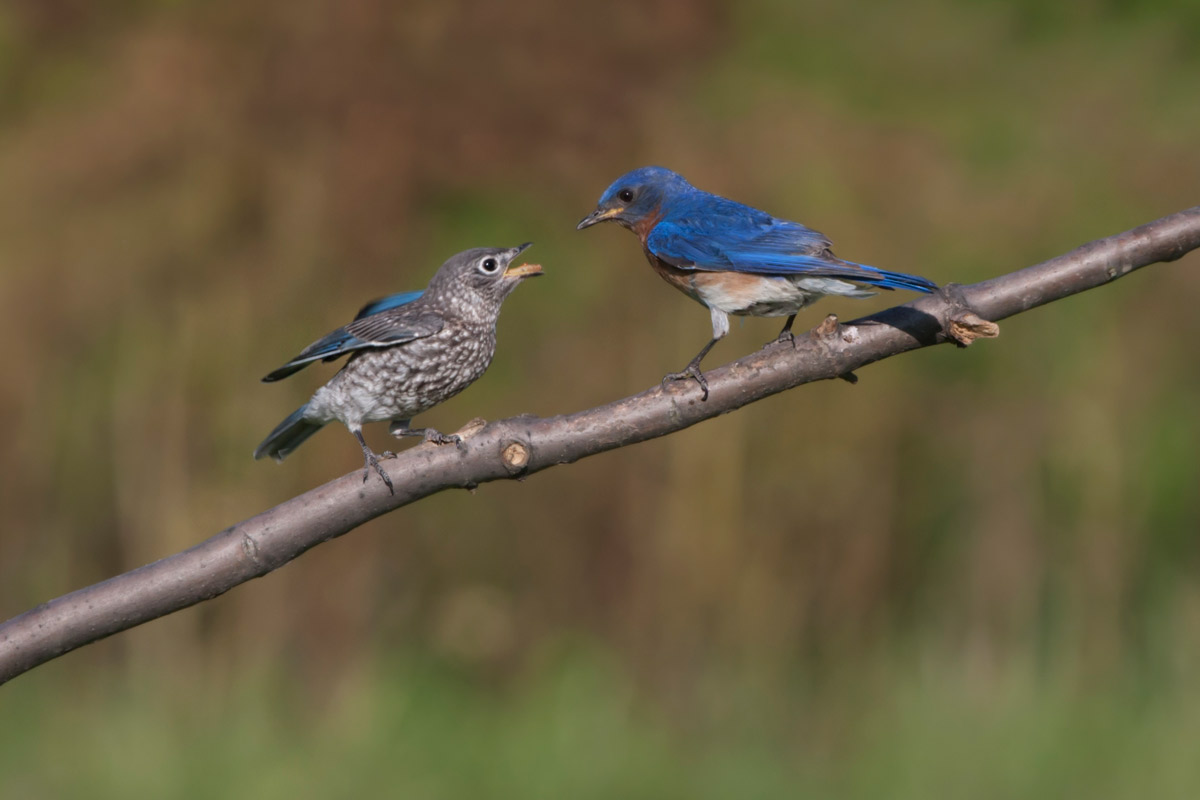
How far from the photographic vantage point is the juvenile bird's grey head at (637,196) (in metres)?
4.80

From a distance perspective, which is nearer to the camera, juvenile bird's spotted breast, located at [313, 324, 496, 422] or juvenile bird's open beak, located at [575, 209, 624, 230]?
juvenile bird's spotted breast, located at [313, 324, 496, 422]

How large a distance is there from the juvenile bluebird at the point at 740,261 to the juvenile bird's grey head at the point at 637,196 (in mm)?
64

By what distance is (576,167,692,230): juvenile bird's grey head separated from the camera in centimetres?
480

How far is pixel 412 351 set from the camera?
4434 mm

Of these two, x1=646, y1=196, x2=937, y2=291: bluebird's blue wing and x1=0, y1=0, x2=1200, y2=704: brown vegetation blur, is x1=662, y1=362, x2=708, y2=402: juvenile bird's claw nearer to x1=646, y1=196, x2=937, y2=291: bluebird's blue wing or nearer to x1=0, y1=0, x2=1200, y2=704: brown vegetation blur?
x1=646, y1=196, x2=937, y2=291: bluebird's blue wing

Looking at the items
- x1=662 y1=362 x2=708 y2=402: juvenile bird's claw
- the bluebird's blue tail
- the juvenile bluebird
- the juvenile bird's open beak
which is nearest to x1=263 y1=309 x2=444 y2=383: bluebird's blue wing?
the juvenile bird's open beak

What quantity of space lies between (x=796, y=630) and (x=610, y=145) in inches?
146

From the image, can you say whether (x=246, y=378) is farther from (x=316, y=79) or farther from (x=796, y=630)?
(x=796, y=630)

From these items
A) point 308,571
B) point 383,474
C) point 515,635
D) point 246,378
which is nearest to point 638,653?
point 515,635

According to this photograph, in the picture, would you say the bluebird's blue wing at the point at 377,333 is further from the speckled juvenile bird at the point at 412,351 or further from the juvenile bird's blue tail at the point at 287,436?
the juvenile bird's blue tail at the point at 287,436

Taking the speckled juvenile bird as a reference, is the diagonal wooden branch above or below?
below

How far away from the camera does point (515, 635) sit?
755 centimetres

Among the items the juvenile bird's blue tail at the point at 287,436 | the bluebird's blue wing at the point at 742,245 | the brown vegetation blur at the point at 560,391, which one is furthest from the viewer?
the brown vegetation blur at the point at 560,391

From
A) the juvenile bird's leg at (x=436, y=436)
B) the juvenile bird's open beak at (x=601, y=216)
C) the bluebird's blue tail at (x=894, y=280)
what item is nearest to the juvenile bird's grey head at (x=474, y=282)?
the juvenile bird's open beak at (x=601, y=216)
